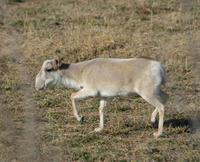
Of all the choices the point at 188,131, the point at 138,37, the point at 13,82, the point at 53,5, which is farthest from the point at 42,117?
the point at 53,5

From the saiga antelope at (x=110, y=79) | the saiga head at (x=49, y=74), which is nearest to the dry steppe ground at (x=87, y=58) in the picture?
the saiga antelope at (x=110, y=79)

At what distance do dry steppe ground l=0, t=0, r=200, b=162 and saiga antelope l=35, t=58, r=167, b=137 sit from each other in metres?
0.45

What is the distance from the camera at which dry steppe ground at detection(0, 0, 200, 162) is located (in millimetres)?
6965

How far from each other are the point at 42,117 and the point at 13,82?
190 centimetres

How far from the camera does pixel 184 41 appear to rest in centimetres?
1213

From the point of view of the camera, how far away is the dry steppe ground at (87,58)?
22.9 ft

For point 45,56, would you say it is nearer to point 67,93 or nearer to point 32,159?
point 67,93

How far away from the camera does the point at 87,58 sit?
11.4 m

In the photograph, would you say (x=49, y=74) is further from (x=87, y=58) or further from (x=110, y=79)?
(x=87, y=58)

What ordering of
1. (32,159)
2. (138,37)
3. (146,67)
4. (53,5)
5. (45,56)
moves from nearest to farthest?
1. (32,159)
2. (146,67)
3. (45,56)
4. (138,37)
5. (53,5)

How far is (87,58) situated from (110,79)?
3831mm

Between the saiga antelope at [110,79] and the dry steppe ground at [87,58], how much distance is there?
45 centimetres

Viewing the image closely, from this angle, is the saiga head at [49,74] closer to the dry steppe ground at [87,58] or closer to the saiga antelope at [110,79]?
the saiga antelope at [110,79]

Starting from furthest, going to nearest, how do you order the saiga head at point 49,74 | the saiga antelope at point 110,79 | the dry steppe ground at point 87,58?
1. the saiga head at point 49,74
2. the saiga antelope at point 110,79
3. the dry steppe ground at point 87,58
